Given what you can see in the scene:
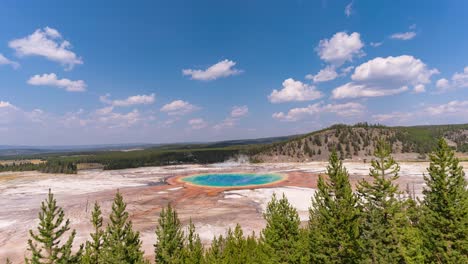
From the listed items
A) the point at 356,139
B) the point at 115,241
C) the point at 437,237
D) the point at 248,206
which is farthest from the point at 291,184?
the point at 356,139

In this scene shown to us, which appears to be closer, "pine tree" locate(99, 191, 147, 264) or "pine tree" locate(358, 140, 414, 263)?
"pine tree" locate(358, 140, 414, 263)

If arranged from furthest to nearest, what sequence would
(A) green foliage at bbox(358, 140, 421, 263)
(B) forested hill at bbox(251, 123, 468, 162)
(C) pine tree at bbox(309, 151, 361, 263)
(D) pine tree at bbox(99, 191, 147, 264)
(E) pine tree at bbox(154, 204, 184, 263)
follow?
1. (B) forested hill at bbox(251, 123, 468, 162)
2. (E) pine tree at bbox(154, 204, 184, 263)
3. (D) pine tree at bbox(99, 191, 147, 264)
4. (C) pine tree at bbox(309, 151, 361, 263)
5. (A) green foliage at bbox(358, 140, 421, 263)

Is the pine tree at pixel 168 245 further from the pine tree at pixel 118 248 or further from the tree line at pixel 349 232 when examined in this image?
the pine tree at pixel 118 248

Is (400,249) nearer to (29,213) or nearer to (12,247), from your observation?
(12,247)

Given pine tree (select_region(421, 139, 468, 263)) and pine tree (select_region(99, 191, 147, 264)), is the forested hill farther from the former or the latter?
pine tree (select_region(99, 191, 147, 264))

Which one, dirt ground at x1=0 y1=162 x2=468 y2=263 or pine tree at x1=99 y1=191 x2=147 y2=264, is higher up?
pine tree at x1=99 y1=191 x2=147 y2=264

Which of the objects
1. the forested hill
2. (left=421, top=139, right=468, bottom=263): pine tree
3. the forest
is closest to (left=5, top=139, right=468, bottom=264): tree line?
(left=421, top=139, right=468, bottom=263): pine tree
